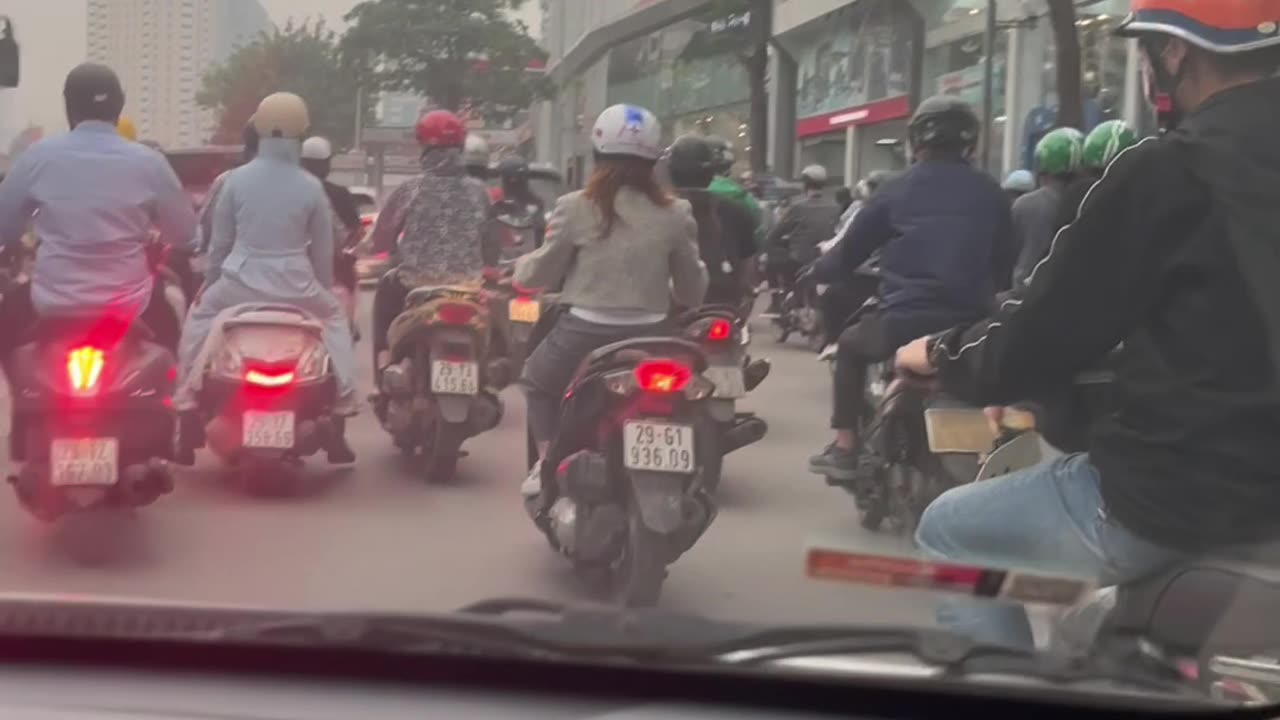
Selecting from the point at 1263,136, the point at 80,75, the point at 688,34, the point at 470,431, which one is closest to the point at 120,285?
the point at 470,431

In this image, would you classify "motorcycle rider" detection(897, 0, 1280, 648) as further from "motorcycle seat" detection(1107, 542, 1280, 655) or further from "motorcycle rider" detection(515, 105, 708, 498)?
"motorcycle rider" detection(515, 105, 708, 498)

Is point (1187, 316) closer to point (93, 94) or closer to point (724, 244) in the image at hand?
point (93, 94)

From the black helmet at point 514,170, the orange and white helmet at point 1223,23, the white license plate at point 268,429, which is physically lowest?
the white license plate at point 268,429

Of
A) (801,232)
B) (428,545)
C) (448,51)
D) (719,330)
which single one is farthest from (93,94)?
(801,232)

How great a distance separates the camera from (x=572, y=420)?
4.85 metres

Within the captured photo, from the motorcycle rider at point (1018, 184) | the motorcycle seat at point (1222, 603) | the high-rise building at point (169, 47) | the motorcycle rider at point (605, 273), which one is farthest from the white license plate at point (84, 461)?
the motorcycle seat at point (1222, 603)

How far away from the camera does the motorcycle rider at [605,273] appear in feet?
16.5

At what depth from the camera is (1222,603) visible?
271cm

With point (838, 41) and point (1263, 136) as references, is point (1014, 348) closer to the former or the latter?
point (1263, 136)

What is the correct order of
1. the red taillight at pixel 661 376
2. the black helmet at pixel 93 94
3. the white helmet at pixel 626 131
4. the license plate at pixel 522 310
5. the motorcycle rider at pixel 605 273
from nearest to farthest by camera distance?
1. the black helmet at pixel 93 94
2. the white helmet at pixel 626 131
3. the red taillight at pixel 661 376
4. the motorcycle rider at pixel 605 273
5. the license plate at pixel 522 310

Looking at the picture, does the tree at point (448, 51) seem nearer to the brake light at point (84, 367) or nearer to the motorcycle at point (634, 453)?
the motorcycle at point (634, 453)

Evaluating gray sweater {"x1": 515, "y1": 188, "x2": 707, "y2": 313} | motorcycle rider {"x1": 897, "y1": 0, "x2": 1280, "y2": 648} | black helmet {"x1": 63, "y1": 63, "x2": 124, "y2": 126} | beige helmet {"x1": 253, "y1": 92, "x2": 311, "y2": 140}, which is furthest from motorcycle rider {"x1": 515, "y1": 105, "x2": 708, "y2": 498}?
motorcycle rider {"x1": 897, "y1": 0, "x2": 1280, "y2": 648}

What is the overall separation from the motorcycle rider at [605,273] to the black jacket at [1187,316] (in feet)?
7.38

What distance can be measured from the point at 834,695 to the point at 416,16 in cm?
169
